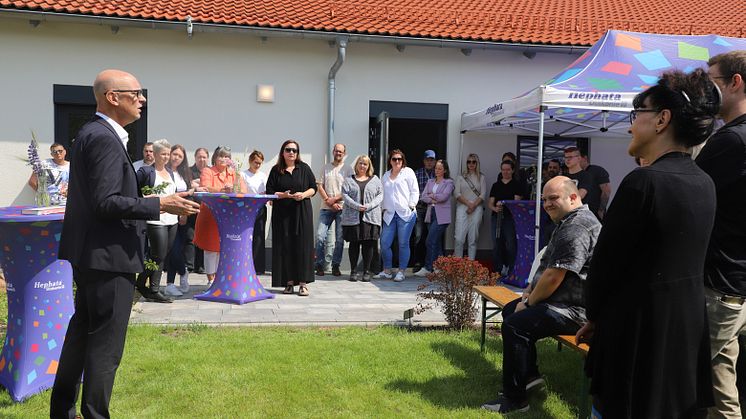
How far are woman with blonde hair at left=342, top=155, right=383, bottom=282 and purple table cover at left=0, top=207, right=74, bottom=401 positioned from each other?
536 centimetres

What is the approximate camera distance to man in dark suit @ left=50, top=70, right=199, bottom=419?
304 cm

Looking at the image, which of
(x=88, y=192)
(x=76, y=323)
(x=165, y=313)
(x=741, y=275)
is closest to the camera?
(x=741, y=275)

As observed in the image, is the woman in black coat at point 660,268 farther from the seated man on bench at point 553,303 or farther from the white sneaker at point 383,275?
the white sneaker at point 383,275

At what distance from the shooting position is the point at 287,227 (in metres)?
7.73

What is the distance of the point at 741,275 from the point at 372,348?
328 cm

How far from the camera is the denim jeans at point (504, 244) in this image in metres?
9.76

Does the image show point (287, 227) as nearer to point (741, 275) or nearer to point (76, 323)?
point (76, 323)

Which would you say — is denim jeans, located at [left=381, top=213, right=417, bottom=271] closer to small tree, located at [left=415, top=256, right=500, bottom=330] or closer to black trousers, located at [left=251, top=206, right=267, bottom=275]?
black trousers, located at [left=251, top=206, right=267, bottom=275]

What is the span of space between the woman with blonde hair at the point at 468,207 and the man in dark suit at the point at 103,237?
24.6 ft

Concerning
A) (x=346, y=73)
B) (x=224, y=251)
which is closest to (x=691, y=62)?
(x=346, y=73)

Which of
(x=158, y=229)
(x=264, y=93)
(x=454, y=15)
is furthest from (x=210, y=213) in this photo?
(x=454, y=15)

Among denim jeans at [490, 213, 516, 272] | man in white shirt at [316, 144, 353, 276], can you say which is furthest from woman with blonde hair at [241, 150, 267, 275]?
denim jeans at [490, 213, 516, 272]

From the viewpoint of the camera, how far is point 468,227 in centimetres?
1038

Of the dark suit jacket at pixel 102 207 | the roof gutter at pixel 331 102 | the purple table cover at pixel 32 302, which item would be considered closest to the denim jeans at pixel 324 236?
the roof gutter at pixel 331 102
